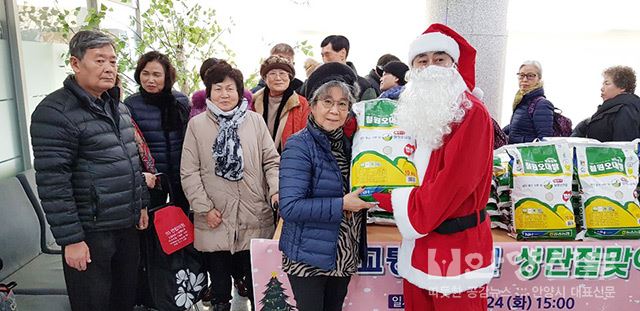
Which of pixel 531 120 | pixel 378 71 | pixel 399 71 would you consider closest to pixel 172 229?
pixel 399 71

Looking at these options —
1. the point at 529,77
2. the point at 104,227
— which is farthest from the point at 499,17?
the point at 104,227

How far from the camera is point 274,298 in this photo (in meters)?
2.01

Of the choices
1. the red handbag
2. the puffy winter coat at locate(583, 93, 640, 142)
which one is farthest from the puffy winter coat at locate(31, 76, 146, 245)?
the puffy winter coat at locate(583, 93, 640, 142)

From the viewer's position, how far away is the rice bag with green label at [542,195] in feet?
6.53

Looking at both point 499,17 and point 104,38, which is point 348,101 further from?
point 499,17

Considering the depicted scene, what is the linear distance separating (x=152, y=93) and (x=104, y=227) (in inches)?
34.4

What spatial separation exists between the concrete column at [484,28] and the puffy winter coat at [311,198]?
2.70 meters

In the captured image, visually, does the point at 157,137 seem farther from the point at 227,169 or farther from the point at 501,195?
the point at 501,195

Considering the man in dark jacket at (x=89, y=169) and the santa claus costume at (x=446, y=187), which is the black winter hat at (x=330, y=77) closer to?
the santa claus costume at (x=446, y=187)

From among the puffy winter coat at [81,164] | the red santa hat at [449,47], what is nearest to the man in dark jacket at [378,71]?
the red santa hat at [449,47]

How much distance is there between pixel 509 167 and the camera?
207 centimetres

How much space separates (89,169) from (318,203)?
0.88 m

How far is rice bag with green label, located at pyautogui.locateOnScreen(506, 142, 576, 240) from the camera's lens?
1989 millimetres

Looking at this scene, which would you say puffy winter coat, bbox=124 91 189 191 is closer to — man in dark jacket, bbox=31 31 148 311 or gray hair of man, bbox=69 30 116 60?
man in dark jacket, bbox=31 31 148 311
